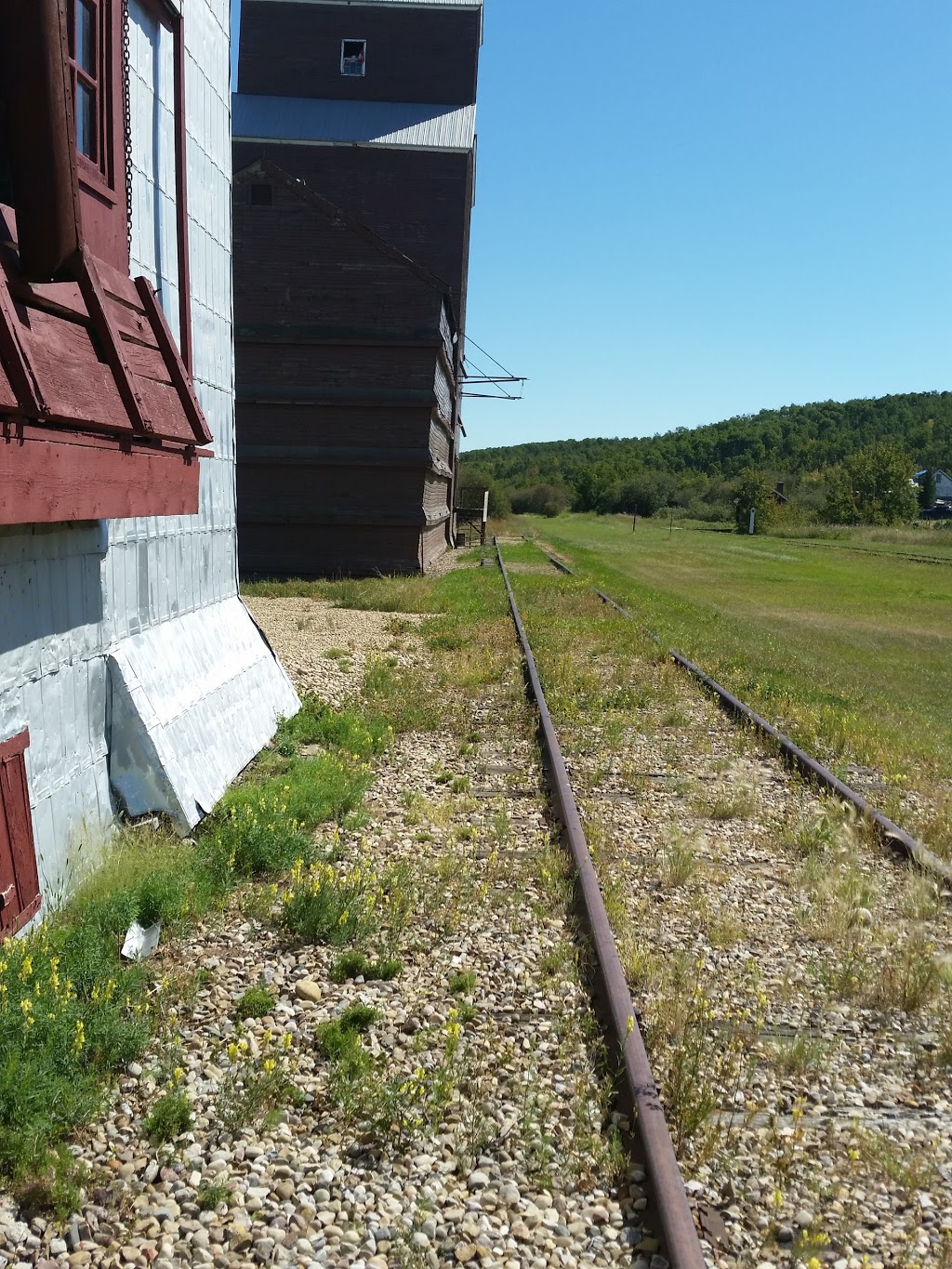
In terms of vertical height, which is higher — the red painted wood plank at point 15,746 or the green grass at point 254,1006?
the red painted wood plank at point 15,746

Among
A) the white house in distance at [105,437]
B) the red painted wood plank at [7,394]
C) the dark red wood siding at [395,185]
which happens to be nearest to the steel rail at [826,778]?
the white house in distance at [105,437]

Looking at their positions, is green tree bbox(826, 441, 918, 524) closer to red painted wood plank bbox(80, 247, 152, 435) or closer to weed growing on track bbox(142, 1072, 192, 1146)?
red painted wood plank bbox(80, 247, 152, 435)

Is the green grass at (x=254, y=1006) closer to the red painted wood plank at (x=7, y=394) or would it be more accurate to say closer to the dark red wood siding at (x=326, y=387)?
the red painted wood plank at (x=7, y=394)

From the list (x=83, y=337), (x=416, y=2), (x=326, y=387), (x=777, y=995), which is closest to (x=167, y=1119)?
(x=777, y=995)

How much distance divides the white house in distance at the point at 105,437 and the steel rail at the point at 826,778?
409 cm

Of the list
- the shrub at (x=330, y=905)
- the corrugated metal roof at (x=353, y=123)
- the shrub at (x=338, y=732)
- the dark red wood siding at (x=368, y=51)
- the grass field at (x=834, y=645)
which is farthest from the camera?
the dark red wood siding at (x=368, y=51)

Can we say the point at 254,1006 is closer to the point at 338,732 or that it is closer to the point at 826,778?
the point at 338,732

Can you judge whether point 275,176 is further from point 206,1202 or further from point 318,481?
point 206,1202

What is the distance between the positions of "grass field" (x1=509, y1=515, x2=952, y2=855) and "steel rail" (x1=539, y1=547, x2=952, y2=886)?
27 cm

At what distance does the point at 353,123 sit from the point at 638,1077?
27.9 m

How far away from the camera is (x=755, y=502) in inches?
3147

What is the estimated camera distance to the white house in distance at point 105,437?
389 cm

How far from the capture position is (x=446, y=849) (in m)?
6.00

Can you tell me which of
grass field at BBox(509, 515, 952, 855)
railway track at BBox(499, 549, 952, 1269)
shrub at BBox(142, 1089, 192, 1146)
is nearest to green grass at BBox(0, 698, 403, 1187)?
shrub at BBox(142, 1089, 192, 1146)
